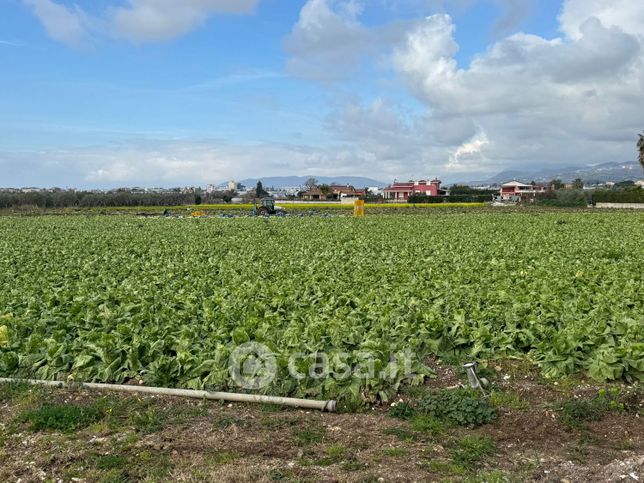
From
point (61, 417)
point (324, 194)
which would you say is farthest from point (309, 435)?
point (324, 194)

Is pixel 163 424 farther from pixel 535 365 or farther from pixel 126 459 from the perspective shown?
pixel 535 365

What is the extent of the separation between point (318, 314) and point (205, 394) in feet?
11.5

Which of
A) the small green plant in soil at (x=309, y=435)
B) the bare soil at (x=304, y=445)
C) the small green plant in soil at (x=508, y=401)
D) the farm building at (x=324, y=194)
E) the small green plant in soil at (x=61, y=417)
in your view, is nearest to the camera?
the bare soil at (x=304, y=445)

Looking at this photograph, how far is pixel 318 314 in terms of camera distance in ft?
33.6

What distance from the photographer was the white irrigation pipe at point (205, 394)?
264 inches

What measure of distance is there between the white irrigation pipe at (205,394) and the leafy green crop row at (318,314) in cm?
28

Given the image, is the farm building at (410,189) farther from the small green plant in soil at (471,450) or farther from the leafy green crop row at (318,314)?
the small green plant in soil at (471,450)

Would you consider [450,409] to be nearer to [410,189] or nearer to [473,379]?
[473,379]

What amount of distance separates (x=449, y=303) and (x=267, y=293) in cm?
405

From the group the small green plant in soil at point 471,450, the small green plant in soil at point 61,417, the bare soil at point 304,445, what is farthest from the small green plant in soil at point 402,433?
the small green plant in soil at point 61,417

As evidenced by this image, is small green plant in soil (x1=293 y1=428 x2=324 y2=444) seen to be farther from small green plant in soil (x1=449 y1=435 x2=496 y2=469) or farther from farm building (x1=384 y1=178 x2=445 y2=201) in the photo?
farm building (x1=384 y1=178 x2=445 y2=201)

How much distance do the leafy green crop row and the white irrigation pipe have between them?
28cm

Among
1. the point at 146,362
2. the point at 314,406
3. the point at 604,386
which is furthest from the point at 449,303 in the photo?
the point at 146,362

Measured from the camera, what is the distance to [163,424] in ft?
20.5
